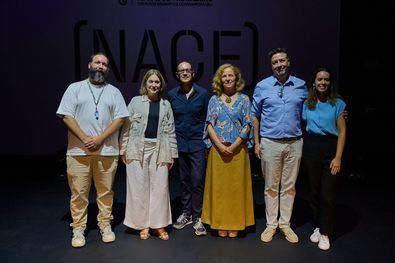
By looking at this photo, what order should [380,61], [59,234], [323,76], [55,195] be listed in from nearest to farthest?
[323,76], [59,234], [55,195], [380,61]

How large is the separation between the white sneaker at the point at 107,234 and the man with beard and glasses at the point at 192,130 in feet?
1.92

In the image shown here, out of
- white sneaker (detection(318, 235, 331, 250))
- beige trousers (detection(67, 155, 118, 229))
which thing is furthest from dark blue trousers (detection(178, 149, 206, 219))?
white sneaker (detection(318, 235, 331, 250))

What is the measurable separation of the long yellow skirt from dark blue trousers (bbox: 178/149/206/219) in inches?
4.9

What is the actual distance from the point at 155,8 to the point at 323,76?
3685 millimetres

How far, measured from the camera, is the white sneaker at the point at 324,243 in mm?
3359

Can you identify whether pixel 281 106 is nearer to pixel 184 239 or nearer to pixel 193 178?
pixel 193 178

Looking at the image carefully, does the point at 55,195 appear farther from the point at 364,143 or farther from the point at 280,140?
the point at 364,143

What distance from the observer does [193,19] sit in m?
6.29

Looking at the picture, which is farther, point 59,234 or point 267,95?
point 59,234

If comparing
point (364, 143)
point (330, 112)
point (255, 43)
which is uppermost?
point (255, 43)

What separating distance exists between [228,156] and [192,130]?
41 cm

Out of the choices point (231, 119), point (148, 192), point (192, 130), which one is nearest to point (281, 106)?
point (231, 119)

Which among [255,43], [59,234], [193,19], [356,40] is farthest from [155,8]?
[59,234]

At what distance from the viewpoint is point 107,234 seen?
3518mm
